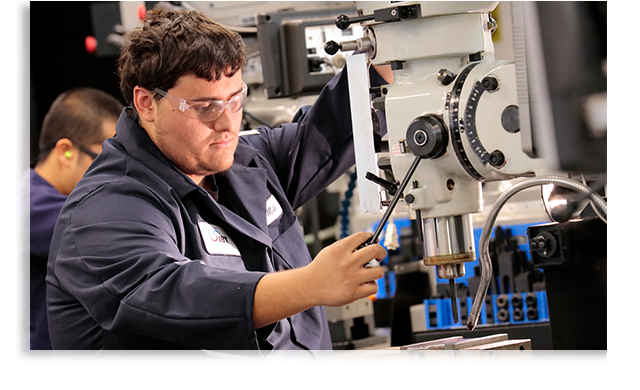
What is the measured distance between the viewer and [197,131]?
5.28ft

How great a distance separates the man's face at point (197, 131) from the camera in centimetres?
159

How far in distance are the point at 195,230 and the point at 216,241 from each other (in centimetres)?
7

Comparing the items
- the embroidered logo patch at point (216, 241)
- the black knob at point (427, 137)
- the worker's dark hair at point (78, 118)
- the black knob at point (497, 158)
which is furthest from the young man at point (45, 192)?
the black knob at point (497, 158)

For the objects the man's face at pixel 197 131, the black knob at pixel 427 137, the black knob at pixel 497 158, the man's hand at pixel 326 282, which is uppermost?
the man's face at pixel 197 131

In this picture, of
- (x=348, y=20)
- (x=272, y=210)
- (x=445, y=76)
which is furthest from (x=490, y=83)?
(x=272, y=210)

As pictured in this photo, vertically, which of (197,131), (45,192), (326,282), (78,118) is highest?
(78,118)

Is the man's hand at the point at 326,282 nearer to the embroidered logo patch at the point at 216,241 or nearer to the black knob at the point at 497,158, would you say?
the black knob at the point at 497,158

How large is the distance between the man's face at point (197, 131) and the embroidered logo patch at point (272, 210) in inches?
8.0

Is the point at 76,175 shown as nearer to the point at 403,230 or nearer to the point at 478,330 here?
the point at 403,230

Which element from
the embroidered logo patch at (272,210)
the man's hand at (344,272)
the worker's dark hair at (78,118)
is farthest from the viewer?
the worker's dark hair at (78,118)

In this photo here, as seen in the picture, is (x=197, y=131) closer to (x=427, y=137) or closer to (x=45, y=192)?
(x=427, y=137)

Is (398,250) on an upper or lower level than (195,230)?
lower
